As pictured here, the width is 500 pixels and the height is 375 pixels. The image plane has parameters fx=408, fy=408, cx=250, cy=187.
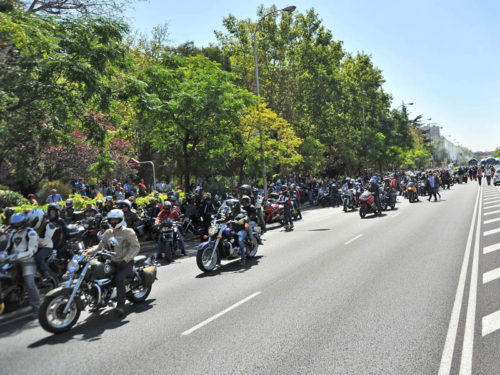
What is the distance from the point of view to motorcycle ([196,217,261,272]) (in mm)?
9758

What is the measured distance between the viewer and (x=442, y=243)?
11898mm

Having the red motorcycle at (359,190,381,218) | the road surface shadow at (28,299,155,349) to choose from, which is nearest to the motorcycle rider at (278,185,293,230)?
the red motorcycle at (359,190,381,218)

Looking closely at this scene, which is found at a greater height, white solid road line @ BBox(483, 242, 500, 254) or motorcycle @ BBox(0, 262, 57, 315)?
motorcycle @ BBox(0, 262, 57, 315)

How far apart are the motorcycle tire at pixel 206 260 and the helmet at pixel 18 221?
12.5ft

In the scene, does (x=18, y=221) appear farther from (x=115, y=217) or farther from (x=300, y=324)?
(x=300, y=324)

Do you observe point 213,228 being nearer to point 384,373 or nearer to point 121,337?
point 121,337

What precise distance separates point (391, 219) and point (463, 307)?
42.1 feet

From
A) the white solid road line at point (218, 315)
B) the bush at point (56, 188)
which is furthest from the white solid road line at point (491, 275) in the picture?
the bush at point (56, 188)

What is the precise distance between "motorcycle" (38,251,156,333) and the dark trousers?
0.37ft

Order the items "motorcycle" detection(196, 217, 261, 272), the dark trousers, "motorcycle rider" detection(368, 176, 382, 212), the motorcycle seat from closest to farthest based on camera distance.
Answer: the dark trousers → the motorcycle seat → "motorcycle" detection(196, 217, 261, 272) → "motorcycle rider" detection(368, 176, 382, 212)

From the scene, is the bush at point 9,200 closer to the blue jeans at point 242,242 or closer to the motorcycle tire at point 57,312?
the blue jeans at point 242,242

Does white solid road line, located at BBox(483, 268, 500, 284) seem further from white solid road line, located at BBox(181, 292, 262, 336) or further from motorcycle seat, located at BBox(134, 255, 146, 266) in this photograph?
motorcycle seat, located at BBox(134, 255, 146, 266)

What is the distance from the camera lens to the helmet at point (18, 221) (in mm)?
→ 7098

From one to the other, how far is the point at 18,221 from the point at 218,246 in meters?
4.59
